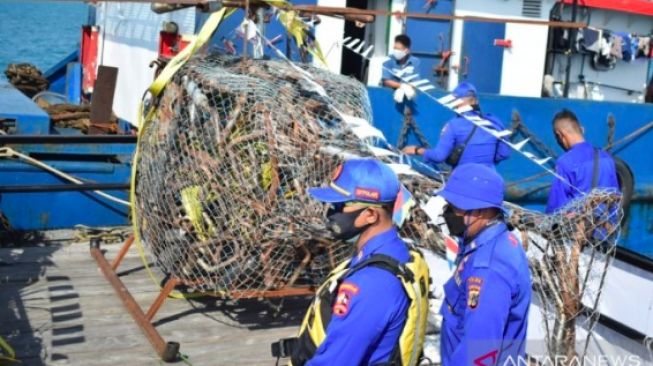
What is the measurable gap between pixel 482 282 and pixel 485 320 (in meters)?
0.16

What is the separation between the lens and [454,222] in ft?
12.5

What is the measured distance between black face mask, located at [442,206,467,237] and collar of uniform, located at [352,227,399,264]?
1.54 feet

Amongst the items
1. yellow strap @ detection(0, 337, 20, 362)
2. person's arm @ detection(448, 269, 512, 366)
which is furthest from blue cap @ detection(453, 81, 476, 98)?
person's arm @ detection(448, 269, 512, 366)

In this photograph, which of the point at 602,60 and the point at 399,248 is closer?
the point at 399,248

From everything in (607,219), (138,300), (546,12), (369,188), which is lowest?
(138,300)

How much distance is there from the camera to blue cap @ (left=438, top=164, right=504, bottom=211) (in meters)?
3.72

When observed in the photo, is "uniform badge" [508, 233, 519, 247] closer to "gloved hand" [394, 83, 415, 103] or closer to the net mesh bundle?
the net mesh bundle

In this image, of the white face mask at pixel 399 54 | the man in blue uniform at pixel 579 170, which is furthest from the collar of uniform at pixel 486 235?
the white face mask at pixel 399 54

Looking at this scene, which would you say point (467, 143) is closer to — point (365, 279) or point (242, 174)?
point (242, 174)

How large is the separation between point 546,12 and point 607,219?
8.53 m

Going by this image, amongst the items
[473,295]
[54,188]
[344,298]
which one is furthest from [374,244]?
[54,188]

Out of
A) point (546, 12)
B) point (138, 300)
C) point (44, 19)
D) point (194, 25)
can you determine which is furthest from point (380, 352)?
point (44, 19)

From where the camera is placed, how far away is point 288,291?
5527mm

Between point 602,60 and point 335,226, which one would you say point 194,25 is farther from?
point 335,226
